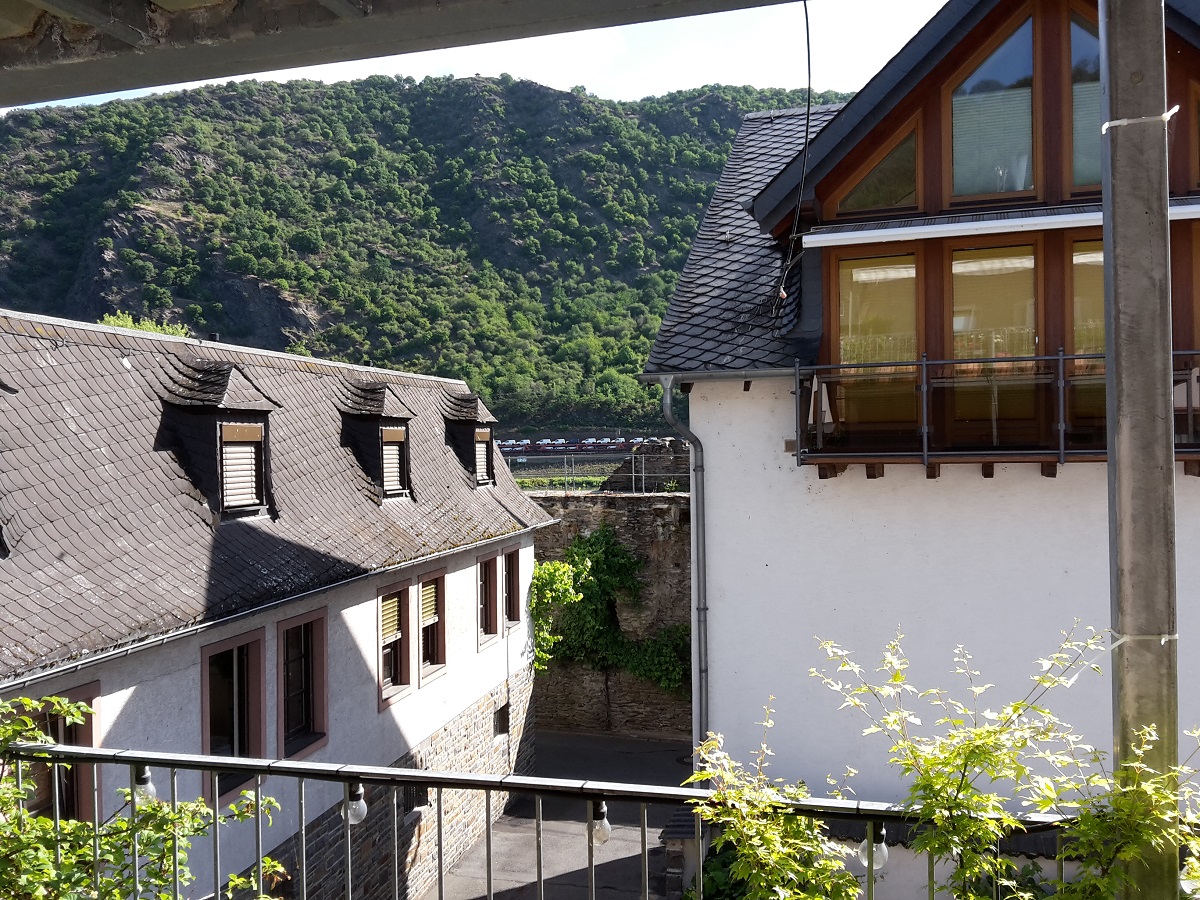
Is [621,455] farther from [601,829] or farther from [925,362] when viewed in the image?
[601,829]

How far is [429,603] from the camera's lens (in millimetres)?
13469

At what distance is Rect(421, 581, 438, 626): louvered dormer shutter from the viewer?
43.6ft

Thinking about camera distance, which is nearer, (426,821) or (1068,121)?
(1068,121)

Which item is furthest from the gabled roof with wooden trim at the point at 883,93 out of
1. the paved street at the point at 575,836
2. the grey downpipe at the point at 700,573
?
the paved street at the point at 575,836

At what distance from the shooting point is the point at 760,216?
9016mm

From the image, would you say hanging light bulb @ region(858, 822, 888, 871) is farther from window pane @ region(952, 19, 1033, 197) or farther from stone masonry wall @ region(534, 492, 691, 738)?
stone masonry wall @ region(534, 492, 691, 738)

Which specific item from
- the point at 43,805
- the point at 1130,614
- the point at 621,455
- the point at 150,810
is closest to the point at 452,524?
the point at 43,805

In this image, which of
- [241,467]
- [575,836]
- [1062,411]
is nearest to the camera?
[1062,411]

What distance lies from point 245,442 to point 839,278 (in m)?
6.16

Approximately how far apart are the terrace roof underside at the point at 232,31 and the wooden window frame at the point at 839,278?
596 centimetres

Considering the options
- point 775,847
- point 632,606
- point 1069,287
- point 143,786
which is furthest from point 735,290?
point 632,606

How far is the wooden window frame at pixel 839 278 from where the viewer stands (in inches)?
337

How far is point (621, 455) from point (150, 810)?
1208 inches

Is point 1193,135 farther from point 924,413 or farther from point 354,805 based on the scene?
point 354,805
